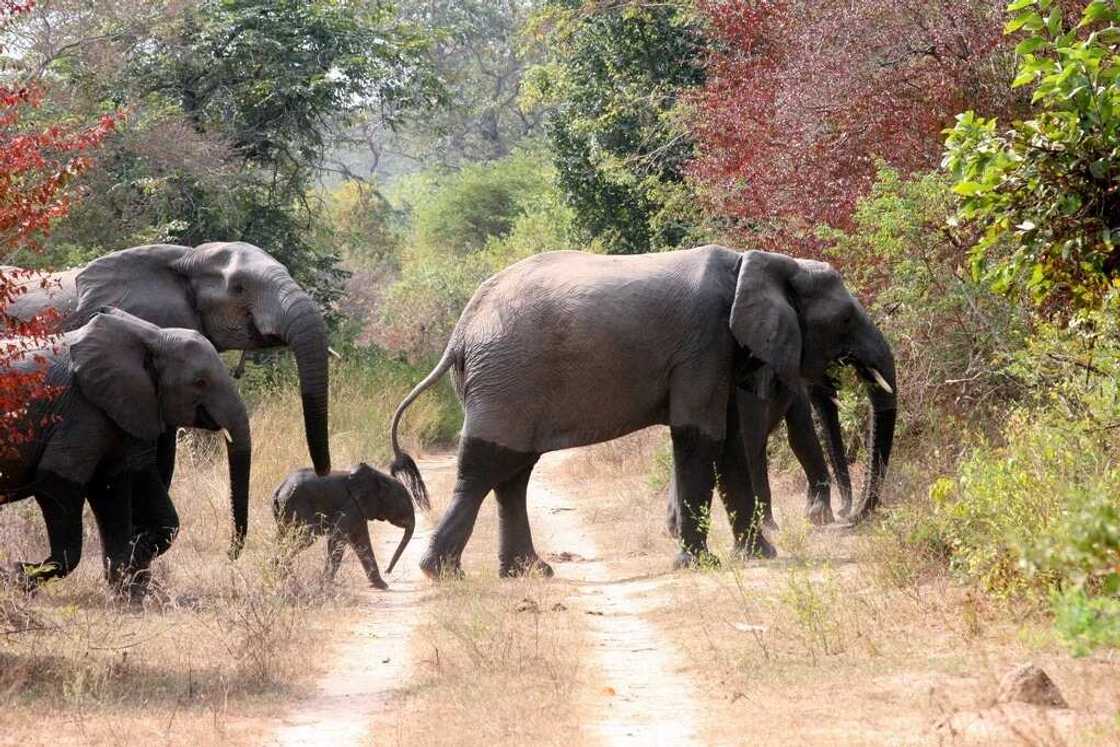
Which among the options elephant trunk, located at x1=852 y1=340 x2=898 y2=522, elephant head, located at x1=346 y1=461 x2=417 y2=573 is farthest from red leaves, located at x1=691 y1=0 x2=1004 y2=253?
→ elephant head, located at x1=346 y1=461 x2=417 y2=573

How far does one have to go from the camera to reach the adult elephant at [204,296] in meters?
12.3

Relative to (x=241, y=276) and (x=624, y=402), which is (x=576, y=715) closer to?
(x=624, y=402)

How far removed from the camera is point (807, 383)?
1306 centimetres

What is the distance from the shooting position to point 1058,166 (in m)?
7.64

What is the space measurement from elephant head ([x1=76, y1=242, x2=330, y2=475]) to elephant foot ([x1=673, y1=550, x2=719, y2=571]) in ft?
9.78

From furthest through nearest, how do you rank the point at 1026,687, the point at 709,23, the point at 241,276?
the point at 709,23 < the point at 241,276 < the point at 1026,687

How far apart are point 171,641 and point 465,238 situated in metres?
36.6

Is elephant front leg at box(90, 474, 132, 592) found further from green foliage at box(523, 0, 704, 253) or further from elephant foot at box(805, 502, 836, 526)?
green foliage at box(523, 0, 704, 253)

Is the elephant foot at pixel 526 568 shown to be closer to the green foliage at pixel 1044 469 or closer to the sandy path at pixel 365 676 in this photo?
the sandy path at pixel 365 676

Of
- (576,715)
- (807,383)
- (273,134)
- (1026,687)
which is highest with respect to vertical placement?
(1026,687)

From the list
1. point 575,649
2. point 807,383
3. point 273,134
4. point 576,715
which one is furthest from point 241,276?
point 273,134

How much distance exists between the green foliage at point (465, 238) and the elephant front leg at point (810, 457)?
538 inches

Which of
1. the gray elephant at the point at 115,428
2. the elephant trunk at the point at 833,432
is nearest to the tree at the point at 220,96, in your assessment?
the elephant trunk at the point at 833,432

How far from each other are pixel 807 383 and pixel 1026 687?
7017 millimetres
